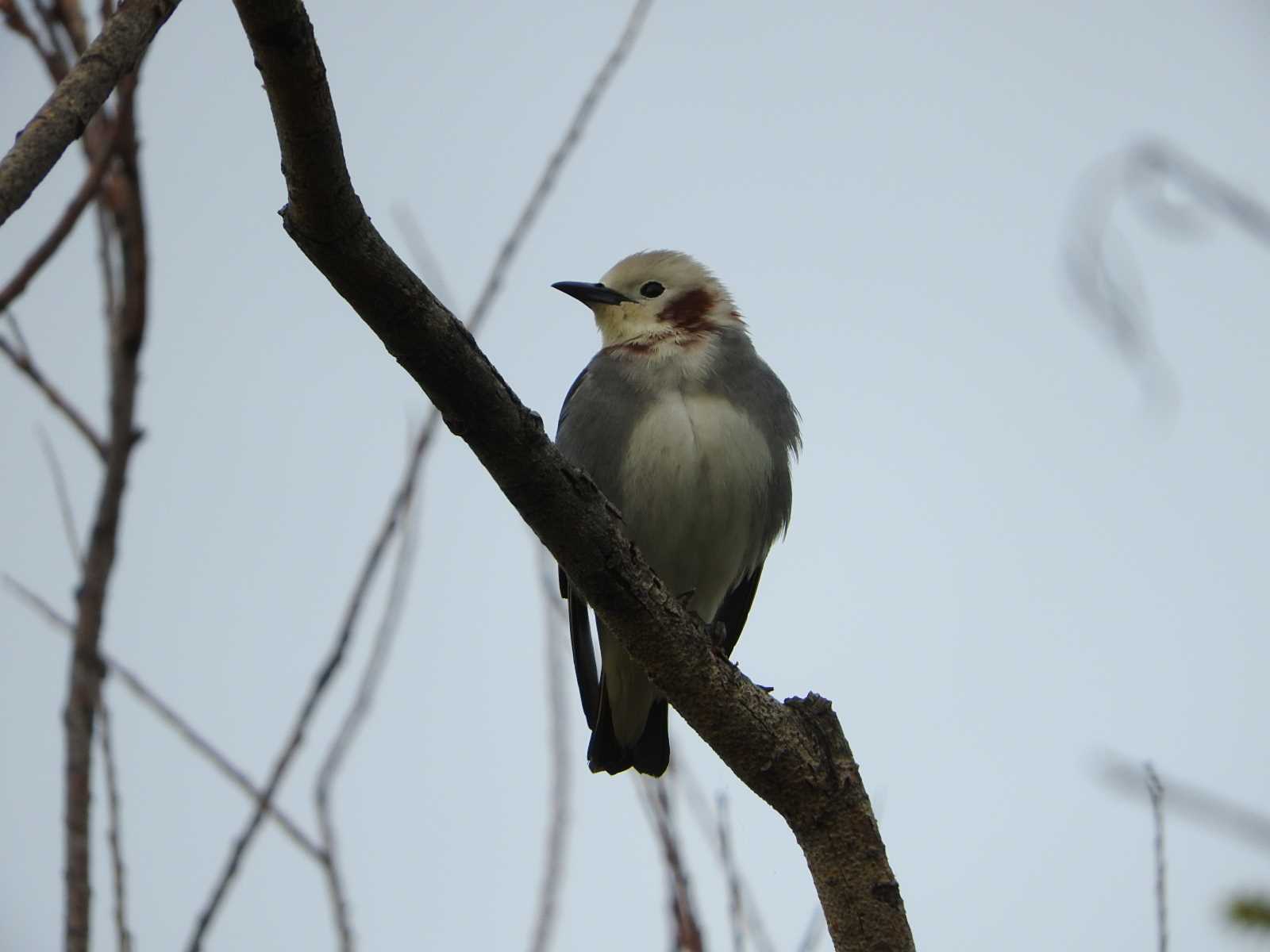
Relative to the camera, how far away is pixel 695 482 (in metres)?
6.59

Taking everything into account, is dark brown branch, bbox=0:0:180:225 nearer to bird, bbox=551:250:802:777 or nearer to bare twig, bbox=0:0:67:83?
bare twig, bbox=0:0:67:83

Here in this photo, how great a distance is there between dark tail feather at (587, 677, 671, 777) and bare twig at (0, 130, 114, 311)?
13.3ft

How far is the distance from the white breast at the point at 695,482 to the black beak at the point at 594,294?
1.22 metres

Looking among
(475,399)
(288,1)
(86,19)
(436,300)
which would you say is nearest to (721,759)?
(475,399)

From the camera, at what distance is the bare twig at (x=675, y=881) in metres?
4.04

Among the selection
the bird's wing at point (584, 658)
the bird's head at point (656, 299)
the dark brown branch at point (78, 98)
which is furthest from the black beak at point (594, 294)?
the dark brown branch at point (78, 98)

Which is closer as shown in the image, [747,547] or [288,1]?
[288,1]

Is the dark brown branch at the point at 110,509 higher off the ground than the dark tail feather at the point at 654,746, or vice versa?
the dark tail feather at the point at 654,746

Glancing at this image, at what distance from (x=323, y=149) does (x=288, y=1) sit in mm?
333

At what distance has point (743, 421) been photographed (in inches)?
267

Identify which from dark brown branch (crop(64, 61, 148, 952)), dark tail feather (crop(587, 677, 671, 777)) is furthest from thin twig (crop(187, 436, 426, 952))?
A: dark tail feather (crop(587, 677, 671, 777))

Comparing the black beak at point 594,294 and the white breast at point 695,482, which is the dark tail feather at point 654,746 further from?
the black beak at point 594,294

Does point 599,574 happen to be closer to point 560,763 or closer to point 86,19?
point 560,763

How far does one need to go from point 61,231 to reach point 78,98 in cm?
140
